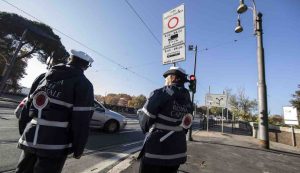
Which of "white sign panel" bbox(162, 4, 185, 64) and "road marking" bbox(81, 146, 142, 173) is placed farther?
"white sign panel" bbox(162, 4, 185, 64)

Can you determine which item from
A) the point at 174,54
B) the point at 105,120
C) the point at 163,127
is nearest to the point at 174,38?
the point at 174,54

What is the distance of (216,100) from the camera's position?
66.9 ft

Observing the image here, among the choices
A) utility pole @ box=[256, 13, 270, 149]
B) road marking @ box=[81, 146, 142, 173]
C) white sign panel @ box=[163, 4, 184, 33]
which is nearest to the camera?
road marking @ box=[81, 146, 142, 173]

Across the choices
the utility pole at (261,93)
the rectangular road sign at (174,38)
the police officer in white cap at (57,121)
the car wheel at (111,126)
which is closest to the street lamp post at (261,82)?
the utility pole at (261,93)

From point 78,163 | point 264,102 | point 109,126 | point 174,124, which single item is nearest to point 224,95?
point 264,102

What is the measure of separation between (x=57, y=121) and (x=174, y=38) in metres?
4.65

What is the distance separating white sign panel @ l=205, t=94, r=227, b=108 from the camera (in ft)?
66.1

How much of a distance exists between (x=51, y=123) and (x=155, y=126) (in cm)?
112

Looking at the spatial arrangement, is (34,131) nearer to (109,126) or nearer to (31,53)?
(109,126)

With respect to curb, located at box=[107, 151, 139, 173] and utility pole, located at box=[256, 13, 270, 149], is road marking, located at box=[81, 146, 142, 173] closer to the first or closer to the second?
curb, located at box=[107, 151, 139, 173]

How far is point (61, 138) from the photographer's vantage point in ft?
6.97

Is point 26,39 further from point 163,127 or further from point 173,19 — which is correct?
point 163,127

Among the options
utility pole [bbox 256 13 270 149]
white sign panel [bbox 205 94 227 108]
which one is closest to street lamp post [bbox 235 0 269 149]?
utility pole [bbox 256 13 270 149]

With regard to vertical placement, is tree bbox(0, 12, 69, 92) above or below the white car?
above
